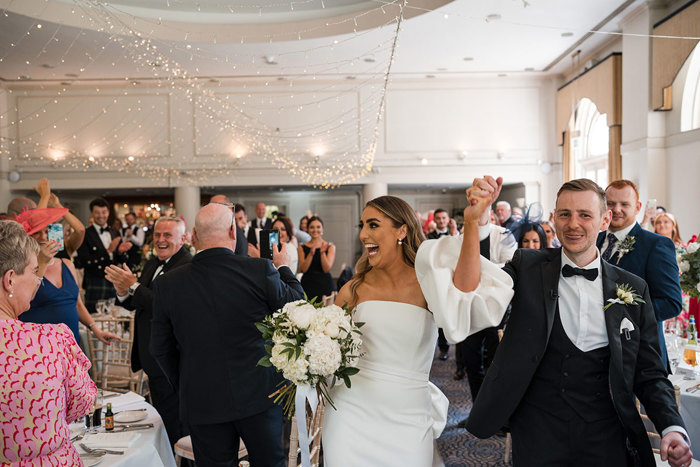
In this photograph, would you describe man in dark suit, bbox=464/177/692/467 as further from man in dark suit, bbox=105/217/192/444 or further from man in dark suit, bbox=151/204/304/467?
man in dark suit, bbox=105/217/192/444

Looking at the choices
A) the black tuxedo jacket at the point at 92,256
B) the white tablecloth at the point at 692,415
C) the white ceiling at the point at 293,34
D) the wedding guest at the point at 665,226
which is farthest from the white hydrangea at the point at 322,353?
the black tuxedo jacket at the point at 92,256

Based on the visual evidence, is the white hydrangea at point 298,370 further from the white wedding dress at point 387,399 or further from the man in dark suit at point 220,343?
the man in dark suit at point 220,343

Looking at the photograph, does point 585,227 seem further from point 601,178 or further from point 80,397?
point 601,178

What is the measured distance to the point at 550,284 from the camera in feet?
6.46

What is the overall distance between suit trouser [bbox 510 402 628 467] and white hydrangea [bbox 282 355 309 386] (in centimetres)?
83

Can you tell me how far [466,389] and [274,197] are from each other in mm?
9441

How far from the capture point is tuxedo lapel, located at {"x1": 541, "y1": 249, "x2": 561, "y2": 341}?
1918mm

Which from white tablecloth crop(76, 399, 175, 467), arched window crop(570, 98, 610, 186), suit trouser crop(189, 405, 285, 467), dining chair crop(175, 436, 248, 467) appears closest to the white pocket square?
suit trouser crop(189, 405, 285, 467)

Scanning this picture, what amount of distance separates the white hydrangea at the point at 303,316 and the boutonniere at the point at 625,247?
77.1 inches

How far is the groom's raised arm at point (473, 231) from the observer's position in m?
1.70

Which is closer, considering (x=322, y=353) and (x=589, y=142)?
(x=322, y=353)

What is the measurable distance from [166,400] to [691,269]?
369 centimetres

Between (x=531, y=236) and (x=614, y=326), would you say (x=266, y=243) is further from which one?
(x=531, y=236)

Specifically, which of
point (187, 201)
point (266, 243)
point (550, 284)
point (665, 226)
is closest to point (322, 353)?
point (550, 284)
